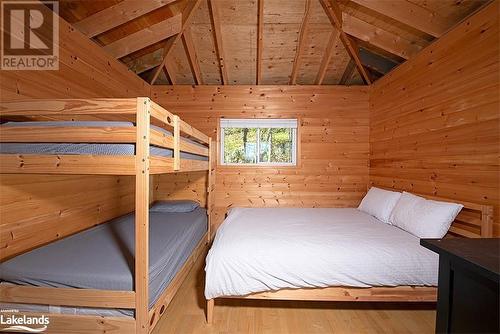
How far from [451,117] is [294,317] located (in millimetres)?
2159

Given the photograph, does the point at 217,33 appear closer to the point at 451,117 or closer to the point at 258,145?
the point at 258,145

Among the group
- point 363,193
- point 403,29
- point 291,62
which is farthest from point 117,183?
point 403,29

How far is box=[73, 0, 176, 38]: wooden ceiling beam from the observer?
2.20 m

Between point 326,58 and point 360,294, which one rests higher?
point 326,58

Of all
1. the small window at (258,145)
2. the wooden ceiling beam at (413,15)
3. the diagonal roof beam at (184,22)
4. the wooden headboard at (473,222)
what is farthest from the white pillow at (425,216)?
the diagonal roof beam at (184,22)

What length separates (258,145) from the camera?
3.80 metres

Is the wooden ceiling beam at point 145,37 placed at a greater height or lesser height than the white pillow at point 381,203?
greater

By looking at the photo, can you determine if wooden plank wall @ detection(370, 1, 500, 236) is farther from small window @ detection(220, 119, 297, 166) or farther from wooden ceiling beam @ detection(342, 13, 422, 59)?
small window @ detection(220, 119, 297, 166)

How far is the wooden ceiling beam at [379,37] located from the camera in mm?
2643

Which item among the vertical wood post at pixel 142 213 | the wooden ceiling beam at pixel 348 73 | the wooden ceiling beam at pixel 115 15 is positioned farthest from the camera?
the wooden ceiling beam at pixel 348 73

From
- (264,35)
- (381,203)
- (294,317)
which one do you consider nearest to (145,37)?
(264,35)

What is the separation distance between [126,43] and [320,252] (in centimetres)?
289

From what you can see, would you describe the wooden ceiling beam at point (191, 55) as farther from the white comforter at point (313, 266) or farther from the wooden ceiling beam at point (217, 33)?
the white comforter at point (313, 266)

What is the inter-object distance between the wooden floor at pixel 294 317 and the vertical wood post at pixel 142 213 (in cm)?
61
